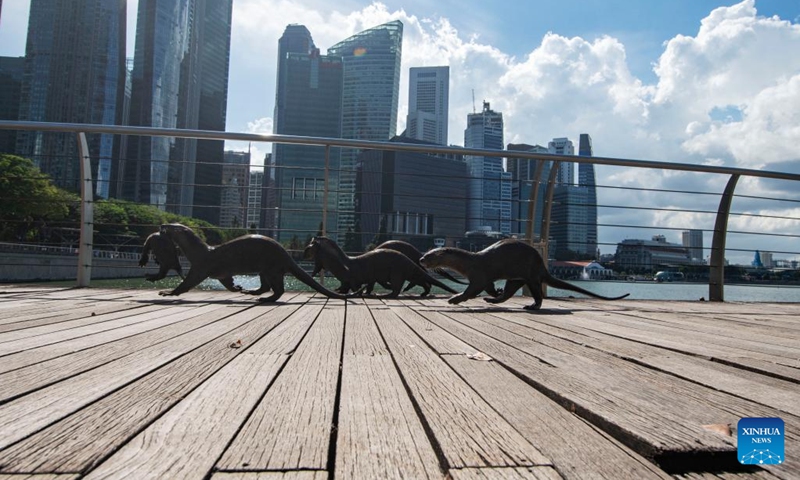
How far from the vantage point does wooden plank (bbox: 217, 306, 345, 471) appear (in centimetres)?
69

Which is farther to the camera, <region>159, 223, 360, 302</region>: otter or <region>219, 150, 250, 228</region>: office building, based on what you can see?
<region>219, 150, 250, 228</region>: office building

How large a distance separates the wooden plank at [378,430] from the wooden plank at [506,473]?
0.03m

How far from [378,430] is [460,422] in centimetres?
15

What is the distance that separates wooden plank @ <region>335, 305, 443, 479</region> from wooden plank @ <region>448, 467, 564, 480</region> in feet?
0.11

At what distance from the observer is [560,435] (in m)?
0.81

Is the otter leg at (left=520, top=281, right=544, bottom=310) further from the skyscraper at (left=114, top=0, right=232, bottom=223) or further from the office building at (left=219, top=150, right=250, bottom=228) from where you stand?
the skyscraper at (left=114, top=0, right=232, bottom=223)

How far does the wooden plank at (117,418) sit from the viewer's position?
2.27 feet

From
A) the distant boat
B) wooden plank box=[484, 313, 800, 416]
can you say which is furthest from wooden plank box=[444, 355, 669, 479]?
the distant boat

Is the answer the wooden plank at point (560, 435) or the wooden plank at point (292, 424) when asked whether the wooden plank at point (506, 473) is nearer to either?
the wooden plank at point (560, 435)

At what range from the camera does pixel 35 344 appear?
162 cm

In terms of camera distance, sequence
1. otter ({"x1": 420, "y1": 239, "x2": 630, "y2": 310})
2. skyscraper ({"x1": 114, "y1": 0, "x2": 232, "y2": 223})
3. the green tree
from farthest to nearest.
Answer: skyscraper ({"x1": 114, "y1": 0, "x2": 232, "y2": 223}) < the green tree < otter ({"x1": 420, "y1": 239, "x2": 630, "y2": 310})

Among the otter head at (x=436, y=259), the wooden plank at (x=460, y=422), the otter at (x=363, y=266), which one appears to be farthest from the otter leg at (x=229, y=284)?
the wooden plank at (x=460, y=422)

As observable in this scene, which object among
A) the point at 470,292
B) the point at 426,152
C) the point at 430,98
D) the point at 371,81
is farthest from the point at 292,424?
the point at 430,98

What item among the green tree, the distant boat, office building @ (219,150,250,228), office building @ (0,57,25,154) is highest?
office building @ (0,57,25,154)
